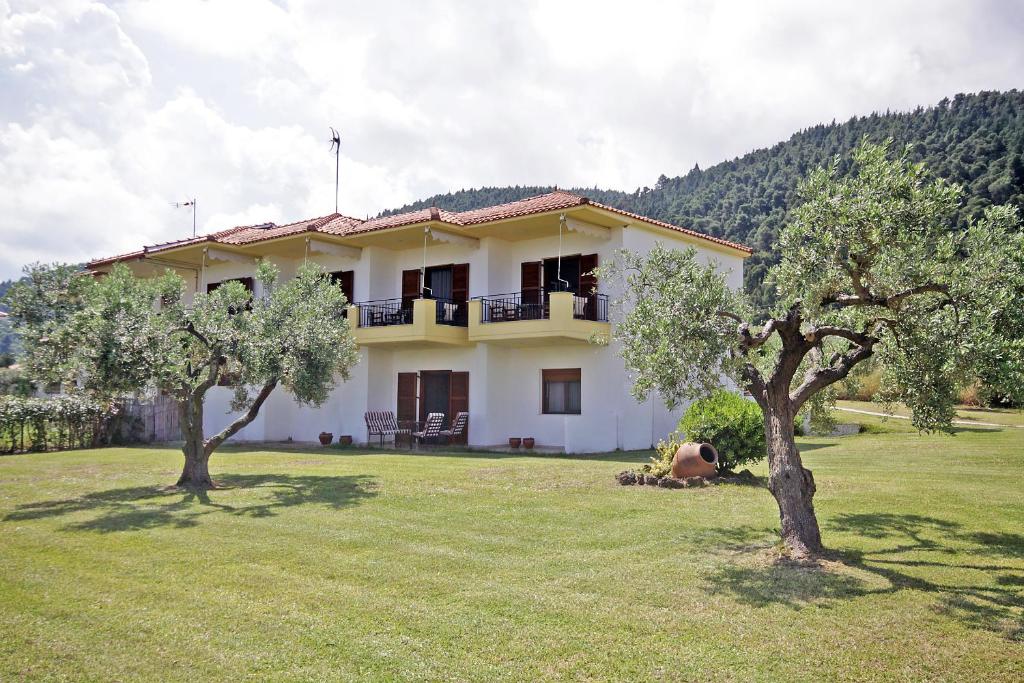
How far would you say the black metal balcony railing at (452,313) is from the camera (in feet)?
77.4

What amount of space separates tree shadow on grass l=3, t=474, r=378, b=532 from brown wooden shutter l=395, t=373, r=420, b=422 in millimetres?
10266

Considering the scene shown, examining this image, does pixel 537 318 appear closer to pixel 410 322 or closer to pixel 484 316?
pixel 484 316

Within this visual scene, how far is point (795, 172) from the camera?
56781 millimetres

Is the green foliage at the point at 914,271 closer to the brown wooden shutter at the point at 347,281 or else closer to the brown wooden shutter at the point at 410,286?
the brown wooden shutter at the point at 410,286

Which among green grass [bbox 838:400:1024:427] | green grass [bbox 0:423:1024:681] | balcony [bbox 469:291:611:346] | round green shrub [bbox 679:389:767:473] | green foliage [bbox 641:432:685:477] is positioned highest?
balcony [bbox 469:291:611:346]

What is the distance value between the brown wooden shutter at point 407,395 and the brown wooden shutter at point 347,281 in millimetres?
2938

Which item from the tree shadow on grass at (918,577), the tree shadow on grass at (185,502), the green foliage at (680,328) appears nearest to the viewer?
the tree shadow on grass at (918,577)

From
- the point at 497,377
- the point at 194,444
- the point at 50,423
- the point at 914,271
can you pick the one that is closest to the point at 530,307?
the point at 497,377

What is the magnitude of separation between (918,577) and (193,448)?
1106 cm

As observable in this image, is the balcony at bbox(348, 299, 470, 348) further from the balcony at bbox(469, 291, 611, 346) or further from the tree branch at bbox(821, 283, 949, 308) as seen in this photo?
the tree branch at bbox(821, 283, 949, 308)

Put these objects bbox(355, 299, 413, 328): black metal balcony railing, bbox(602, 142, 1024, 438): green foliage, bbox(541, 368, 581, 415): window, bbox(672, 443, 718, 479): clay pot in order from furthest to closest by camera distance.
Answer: bbox(355, 299, 413, 328): black metal balcony railing < bbox(541, 368, 581, 415): window < bbox(672, 443, 718, 479): clay pot < bbox(602, 142, 1024, 438): green foliage

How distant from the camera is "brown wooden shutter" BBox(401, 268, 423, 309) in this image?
2536cm

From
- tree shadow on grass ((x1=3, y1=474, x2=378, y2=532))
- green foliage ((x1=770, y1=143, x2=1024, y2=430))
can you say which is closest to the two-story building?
tree shadow on grass ((x1=3, y1=474, x2=378, y2=532))

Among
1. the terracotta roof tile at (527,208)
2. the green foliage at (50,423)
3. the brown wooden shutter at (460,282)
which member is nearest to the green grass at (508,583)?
the terracotta roof tile at (527,208)
